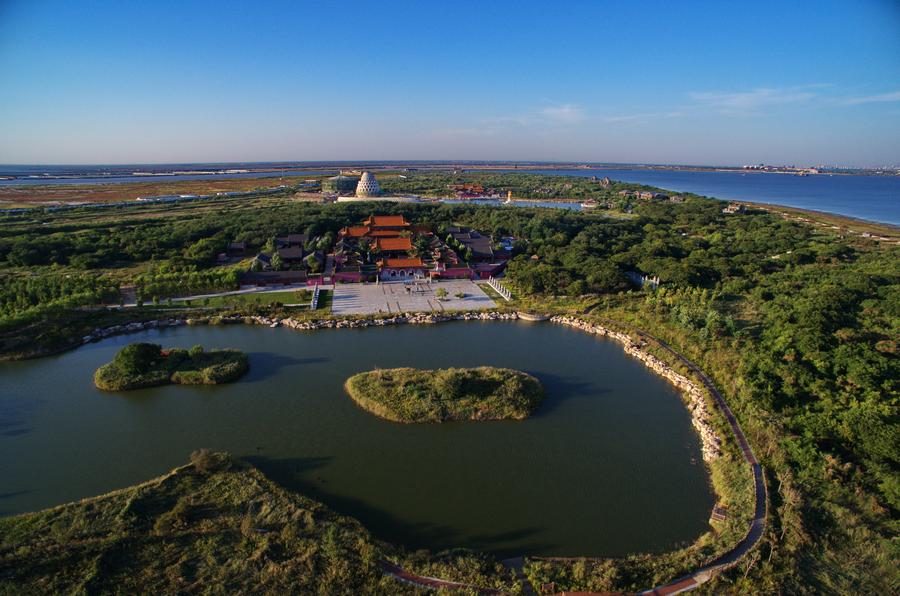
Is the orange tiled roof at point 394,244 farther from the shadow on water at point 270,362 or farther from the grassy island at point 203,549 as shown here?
the grassy island at point 203,549

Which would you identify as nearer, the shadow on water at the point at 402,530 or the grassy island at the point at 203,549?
the grassy island at the point at 203,549

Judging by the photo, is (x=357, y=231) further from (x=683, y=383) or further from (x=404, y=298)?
(x=683, y=383)

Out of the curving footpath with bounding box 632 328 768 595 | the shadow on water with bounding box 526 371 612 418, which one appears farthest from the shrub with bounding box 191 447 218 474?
the curving footpath with bounding box 632 328 768 595

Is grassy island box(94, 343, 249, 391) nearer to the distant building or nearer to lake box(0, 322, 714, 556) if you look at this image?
lake box(0, 322, 714, 556)

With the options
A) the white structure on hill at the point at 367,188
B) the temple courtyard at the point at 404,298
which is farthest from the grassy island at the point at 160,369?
the white structure on hill at the point at 367,188

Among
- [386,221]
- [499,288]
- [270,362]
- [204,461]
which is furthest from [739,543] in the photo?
[386,221]

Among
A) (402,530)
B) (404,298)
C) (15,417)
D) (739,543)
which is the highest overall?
(404,298)
